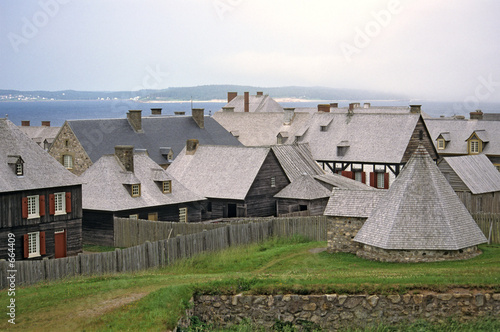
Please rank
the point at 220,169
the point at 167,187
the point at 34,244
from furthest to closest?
the point at 220,169 → the point at 167,187 → the point at 34,244

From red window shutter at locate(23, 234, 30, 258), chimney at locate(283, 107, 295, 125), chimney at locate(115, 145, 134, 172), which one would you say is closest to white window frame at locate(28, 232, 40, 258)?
red window shutter at locate(23, 234, 30, 258)

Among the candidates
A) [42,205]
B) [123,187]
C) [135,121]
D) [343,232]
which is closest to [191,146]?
[135,121]

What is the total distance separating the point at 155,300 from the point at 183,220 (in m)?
24.3

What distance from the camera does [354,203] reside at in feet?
111

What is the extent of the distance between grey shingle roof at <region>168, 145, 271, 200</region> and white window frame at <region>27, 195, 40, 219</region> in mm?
15545

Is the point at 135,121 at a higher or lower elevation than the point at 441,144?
higher

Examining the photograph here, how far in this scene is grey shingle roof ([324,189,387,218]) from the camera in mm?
33438

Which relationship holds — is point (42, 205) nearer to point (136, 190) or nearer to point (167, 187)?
point (136, 190)

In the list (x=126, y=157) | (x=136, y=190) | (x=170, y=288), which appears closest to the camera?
(x=170, y=288)

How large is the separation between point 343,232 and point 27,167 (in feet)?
55.0

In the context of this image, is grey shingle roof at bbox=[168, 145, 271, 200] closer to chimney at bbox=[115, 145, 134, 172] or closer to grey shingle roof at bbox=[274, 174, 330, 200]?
grey shingle roof at bbox=[274, 174, 330, 200]

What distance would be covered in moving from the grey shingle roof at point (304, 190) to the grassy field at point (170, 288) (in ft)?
62.3

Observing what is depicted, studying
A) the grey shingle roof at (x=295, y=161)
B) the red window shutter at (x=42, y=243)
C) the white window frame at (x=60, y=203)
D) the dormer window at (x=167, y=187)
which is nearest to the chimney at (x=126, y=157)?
the dormer window at (x=167, y=187)

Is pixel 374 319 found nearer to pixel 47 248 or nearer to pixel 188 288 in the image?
pixel 188 288
